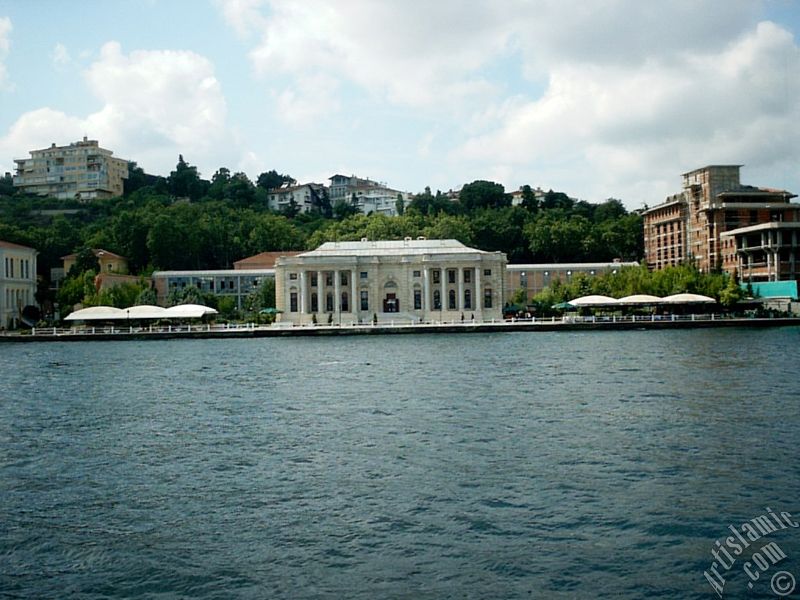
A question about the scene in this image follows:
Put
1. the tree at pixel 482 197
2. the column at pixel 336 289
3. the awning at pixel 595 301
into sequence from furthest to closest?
1. the tree at pixel 482 197
2. the column at pixel 336 289
3. the awning at pixel 595 301

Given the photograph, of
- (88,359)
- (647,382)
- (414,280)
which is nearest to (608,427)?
(647,382)

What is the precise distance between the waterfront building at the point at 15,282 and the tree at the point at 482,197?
82522mm

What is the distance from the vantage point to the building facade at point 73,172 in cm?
17000

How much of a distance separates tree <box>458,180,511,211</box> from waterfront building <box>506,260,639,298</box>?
184ft

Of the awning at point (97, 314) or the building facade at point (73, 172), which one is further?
the building facade at point (73, 172)

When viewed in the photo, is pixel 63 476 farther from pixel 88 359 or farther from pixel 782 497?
pixel 88 359

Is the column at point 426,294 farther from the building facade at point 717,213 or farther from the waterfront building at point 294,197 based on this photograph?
the waterfront building at point 294,197

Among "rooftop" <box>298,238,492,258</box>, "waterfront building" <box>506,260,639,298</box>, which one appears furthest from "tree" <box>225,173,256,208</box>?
"waterfront building" <box>506,260,639,298</box>

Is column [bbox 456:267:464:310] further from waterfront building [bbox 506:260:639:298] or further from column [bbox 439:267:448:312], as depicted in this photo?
waterfront building [bbox 506:260:639:298]

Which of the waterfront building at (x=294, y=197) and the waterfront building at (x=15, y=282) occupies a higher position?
the waterfront building at (x=294, y=197)

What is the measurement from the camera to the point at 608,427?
2414cm

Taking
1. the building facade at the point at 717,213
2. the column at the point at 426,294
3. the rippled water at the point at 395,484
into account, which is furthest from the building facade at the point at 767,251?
the rippled water at the point at 395,484

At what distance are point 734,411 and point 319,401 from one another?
13861 millimetres

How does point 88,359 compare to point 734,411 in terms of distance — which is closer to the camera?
point 734,411
